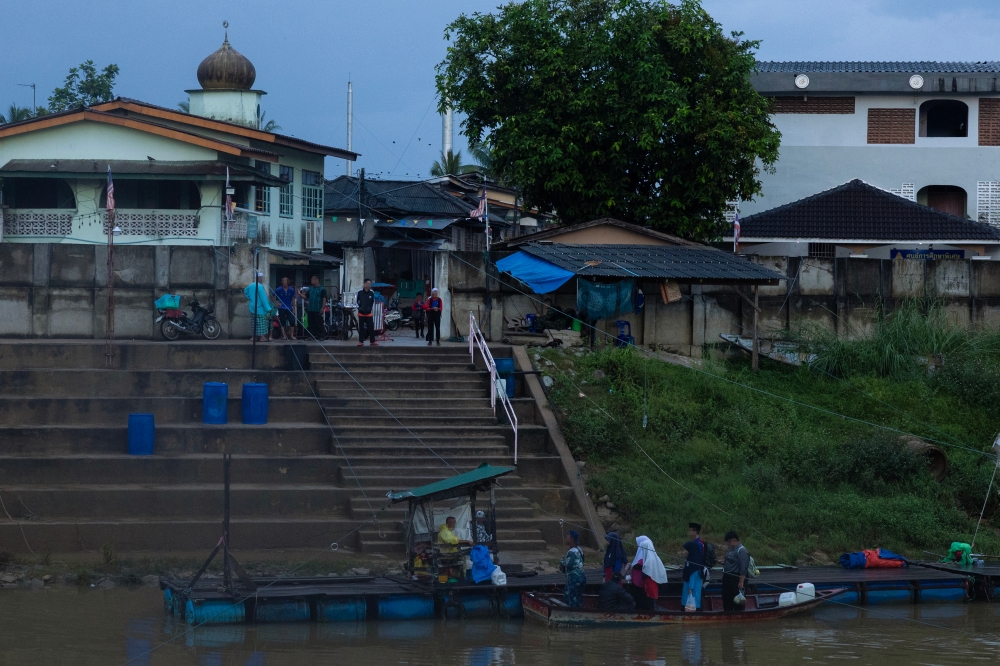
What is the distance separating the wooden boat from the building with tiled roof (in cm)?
1956

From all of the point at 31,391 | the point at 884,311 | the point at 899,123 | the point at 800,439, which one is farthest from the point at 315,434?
the point at 899,123

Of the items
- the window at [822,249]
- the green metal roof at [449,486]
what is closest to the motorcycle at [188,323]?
the green metal roof at [449,486]

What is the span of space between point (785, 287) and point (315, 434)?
12118 millimetres

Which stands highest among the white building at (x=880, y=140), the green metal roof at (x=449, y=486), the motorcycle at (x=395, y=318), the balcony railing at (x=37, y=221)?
the white building at (x=880, y=140)

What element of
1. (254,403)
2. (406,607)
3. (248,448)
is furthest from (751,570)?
(254,403)

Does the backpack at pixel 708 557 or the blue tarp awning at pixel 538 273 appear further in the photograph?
the blue tarp awning at pixel 538 273

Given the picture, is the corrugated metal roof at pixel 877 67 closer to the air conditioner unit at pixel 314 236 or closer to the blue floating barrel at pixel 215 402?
the air conditioner unit at pixel 314 236

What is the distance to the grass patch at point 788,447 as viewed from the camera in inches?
733

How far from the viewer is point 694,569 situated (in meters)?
15.1

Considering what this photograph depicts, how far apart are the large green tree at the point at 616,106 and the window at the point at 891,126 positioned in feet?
29.6

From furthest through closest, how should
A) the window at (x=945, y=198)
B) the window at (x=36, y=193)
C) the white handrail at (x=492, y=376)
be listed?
the window at (x=945, y=198) → the window at (x=36, y=193) → the white handrail at (x=492, y=376)

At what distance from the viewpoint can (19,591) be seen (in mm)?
15898

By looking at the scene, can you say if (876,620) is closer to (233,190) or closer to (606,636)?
(606,636)

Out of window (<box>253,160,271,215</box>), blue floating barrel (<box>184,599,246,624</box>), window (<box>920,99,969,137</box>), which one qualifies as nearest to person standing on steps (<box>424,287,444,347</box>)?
blue floating barrel (<box>184,599,246,624</box>)
